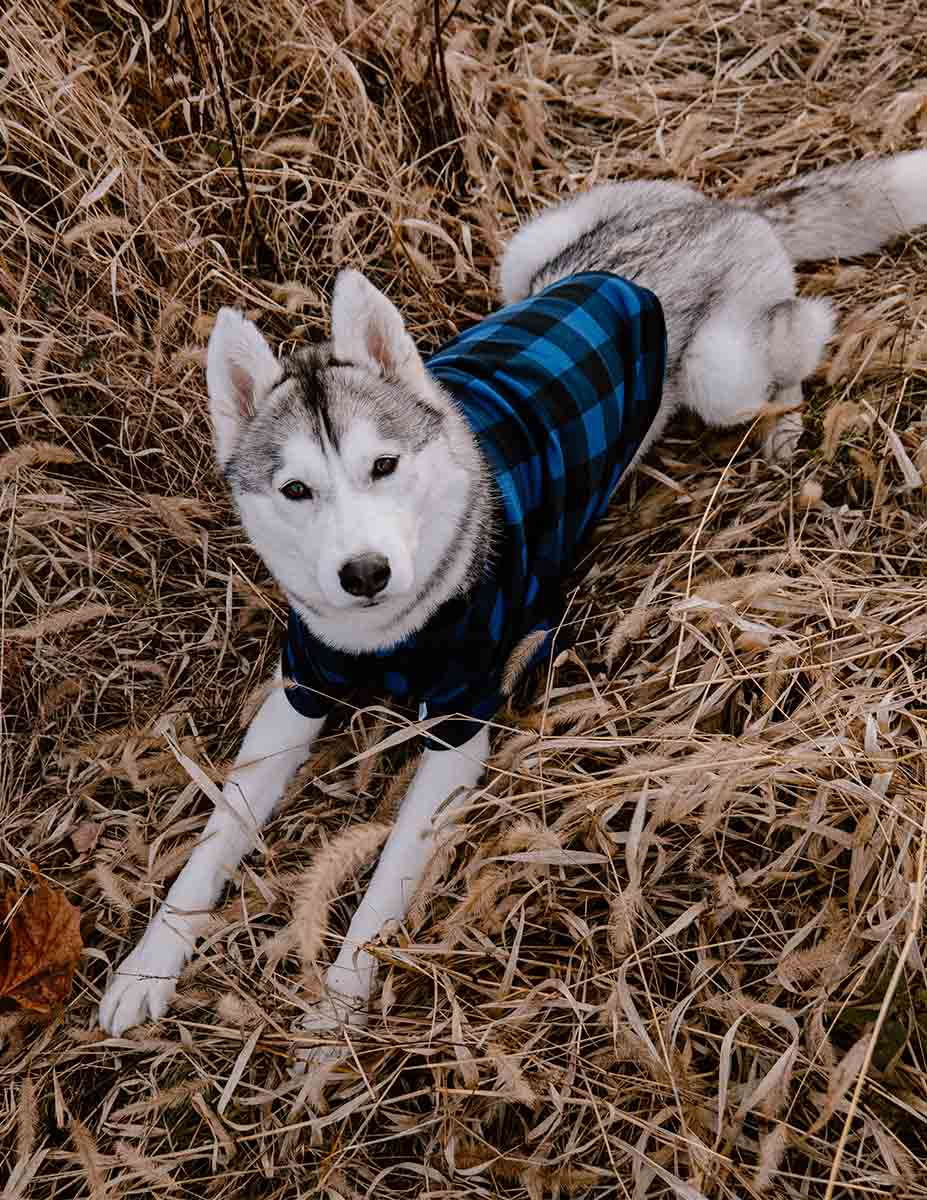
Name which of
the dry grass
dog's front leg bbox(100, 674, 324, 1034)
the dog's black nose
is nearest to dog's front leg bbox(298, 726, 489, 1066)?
the dry grass

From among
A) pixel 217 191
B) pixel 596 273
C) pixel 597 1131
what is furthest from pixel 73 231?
pixel 597 1131

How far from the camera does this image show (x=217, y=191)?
402 centimetres

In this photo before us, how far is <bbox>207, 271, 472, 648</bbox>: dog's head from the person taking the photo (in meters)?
2.36

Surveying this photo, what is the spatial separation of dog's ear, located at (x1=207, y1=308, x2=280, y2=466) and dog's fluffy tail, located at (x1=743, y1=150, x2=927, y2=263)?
2324 mm

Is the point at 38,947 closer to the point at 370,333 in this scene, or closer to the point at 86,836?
the point at 86,836

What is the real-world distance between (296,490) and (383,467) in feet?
0.75

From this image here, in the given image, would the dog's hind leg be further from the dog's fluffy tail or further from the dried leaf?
the dried leaf

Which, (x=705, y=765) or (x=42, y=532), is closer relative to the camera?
(x=705, y=765)

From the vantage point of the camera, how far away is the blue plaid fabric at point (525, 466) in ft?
9.11

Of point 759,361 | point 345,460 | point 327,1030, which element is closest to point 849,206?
point 759,361

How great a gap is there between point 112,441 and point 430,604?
1743 millimetres

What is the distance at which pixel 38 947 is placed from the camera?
9.27 feet

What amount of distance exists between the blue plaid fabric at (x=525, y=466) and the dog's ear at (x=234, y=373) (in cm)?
59

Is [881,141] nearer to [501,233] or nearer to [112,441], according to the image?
[501,233]
